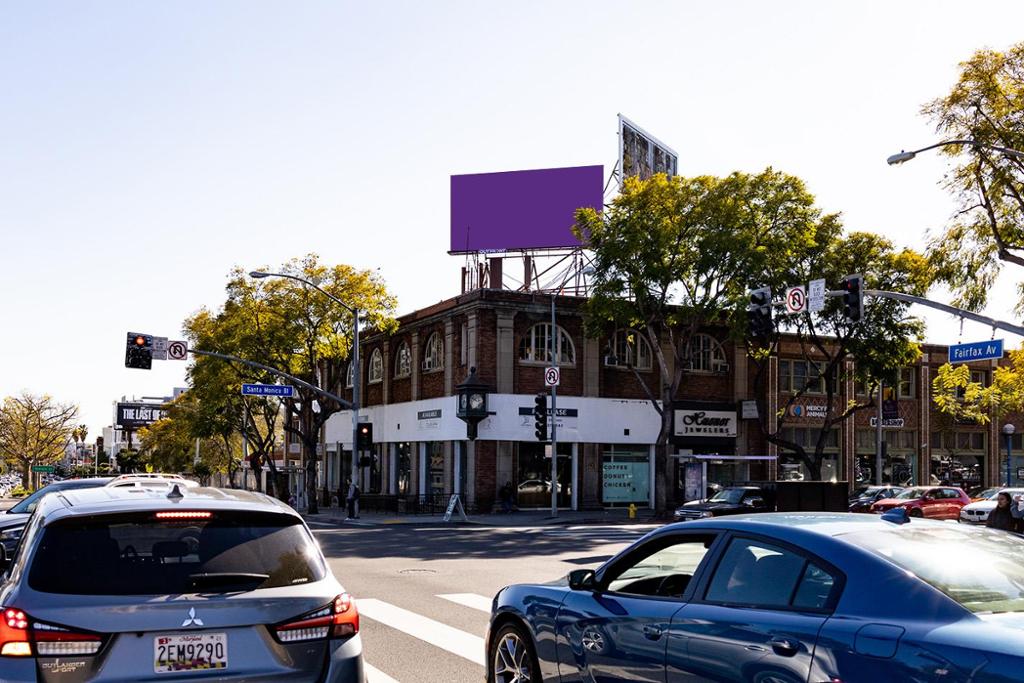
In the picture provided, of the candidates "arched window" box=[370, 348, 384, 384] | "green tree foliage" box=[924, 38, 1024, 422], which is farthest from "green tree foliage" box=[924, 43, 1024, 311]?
"arched window" box=[370, 348, 384, 384]

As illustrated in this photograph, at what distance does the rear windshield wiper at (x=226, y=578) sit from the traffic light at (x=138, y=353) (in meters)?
30.9

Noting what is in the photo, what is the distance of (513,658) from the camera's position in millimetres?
6766

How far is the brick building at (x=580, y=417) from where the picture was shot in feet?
145

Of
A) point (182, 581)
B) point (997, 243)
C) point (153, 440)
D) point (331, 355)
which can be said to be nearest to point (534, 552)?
point (997, 243)

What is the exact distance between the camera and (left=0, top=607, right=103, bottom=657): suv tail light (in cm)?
452

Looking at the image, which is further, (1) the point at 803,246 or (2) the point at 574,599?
(1) the point at 803,246

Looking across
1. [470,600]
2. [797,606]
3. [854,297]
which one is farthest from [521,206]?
[797,606]

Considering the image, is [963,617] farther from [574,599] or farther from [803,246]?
[803,246]

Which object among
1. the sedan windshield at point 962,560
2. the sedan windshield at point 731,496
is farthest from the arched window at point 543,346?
the sedan windshield at point 962,560

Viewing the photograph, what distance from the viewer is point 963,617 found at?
4.09 meters

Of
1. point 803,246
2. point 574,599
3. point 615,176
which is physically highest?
point 615,176

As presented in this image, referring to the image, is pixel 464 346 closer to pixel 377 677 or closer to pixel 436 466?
pixel 436 466

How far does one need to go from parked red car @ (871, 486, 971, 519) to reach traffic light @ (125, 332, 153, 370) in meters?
23.9

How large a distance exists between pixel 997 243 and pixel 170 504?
27.1m
